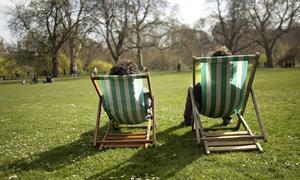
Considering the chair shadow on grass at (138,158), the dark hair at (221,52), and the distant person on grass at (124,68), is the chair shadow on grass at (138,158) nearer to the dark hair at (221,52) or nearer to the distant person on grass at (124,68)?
the distant person on grass at (124,68)

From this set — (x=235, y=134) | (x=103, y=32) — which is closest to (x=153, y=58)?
(x=103, y=32)

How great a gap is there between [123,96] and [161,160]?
4.64 feet

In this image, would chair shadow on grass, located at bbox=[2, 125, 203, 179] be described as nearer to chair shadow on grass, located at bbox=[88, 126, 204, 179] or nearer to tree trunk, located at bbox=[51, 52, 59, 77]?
chair shadow on grass, located at bbox=[88, 126, 204, 179]

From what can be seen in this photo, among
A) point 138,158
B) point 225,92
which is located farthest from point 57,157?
point 225,92

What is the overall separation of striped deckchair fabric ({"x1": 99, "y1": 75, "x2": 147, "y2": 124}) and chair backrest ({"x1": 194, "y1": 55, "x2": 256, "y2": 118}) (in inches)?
45.0

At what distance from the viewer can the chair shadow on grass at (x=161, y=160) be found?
4227 mm

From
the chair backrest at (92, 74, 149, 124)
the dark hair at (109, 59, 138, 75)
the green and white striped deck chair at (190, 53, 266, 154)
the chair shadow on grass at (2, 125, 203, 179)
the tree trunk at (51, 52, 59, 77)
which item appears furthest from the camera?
the tree trunk at (51, 52, 59, 77)

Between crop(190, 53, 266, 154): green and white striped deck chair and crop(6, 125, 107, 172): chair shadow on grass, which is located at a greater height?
crop(190, 53, 266, 154): green and white striped deck chair

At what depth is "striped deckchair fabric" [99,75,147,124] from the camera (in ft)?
17.9

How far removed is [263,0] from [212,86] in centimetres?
4750

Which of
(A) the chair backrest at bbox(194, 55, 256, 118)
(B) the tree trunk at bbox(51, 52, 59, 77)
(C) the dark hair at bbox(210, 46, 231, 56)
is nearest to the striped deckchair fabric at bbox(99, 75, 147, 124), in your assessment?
(A) the chair backrest at bbox(194, 55, 256, 118)

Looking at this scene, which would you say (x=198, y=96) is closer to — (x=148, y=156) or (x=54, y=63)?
(x=148, y=156)

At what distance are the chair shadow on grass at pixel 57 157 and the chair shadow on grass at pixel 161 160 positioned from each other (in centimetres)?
85

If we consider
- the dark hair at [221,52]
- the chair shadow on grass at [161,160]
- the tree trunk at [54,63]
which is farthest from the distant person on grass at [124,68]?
the tree trunk at [54,63]
